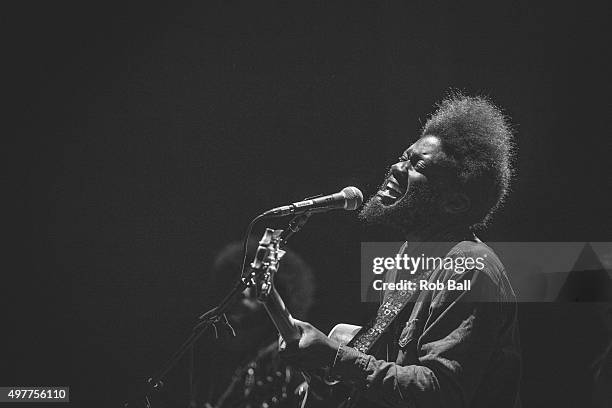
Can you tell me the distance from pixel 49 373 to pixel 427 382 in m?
1.53

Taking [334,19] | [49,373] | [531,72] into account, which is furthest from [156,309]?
[531,72]

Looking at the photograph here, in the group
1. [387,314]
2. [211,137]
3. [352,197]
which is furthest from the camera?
[211,137]

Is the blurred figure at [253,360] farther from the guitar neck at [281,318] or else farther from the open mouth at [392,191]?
the open mouth at [392,191]

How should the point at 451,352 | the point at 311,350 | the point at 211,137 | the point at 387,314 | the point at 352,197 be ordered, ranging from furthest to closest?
1. the point at 211,137
2. the point at 352,197
3. the point at 387,314
4. the point at 311,350
5. the point at 451,352

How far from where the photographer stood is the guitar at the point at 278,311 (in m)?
2.51

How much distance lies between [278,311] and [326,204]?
0.42 meters

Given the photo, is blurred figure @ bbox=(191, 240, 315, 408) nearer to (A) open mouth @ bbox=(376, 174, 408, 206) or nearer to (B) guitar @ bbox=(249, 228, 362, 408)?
(B) guitar @ bbox=(249, 228, 362, 408)

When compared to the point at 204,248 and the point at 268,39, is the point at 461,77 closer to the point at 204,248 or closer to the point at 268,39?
the point at 268,39

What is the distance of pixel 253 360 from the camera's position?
2.86 metres

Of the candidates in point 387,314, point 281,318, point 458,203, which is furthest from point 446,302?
point 281,318

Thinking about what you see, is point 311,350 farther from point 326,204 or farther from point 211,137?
point 211,137

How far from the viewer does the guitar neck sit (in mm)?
2510

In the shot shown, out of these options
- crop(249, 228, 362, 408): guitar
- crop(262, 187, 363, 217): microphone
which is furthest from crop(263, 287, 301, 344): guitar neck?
crop(262, 187, 363, 217): microphone

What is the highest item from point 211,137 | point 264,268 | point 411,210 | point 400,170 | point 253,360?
point 211,137
